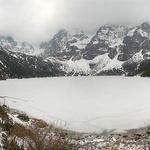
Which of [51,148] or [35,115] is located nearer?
[51,148]

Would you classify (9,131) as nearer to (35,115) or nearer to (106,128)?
(106,128)

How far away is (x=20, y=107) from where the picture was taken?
50031 millimetres

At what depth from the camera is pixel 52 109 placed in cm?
4547

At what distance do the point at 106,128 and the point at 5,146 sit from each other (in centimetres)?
→ 1917

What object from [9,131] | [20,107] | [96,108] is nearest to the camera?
[9,131]

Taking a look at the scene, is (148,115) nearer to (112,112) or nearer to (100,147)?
(112,112)

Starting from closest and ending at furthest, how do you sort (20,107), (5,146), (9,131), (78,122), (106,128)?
1. (5,146)
2. (9,131)
3. (106,128)
4. (78,122)
5. (20,107)

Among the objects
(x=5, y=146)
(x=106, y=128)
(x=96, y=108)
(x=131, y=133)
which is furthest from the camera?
(x=96, y=108)

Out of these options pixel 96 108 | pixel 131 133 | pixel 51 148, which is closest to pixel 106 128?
pixel 131 133

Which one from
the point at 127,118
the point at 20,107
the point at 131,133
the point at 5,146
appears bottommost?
the point at 5,146

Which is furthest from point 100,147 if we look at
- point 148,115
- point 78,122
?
point 148,115

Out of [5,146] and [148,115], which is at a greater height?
[148,115]

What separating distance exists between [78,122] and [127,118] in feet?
20.4

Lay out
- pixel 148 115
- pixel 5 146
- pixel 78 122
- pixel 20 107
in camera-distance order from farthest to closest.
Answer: pixel 20 107 < pixel 148 115 < pixel 78 122 < pixel 5 146
